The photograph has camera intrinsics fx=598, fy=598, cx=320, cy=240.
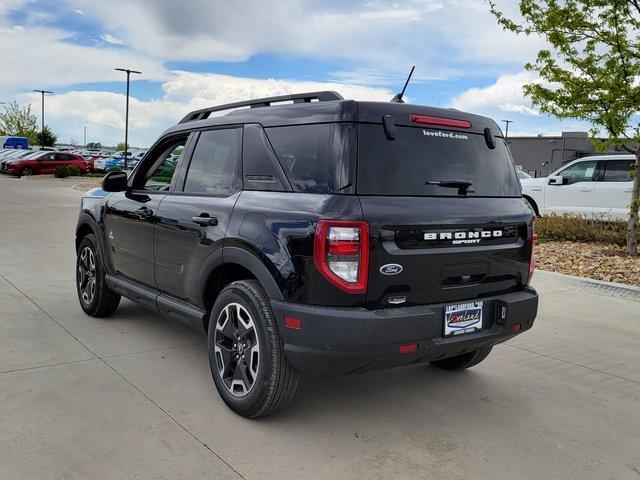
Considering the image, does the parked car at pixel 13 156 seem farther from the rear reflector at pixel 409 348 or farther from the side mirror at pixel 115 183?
the rear reflector at pixel 409 348

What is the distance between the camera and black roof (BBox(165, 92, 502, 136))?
10.7ft

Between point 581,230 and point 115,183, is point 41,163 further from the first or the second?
point 115,183

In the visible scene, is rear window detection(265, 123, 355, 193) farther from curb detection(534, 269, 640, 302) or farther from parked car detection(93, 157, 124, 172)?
parked car detection(93, 157, 124, 172)

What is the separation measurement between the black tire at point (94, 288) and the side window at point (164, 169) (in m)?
0.99

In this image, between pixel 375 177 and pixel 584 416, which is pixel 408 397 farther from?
pixel 375 177

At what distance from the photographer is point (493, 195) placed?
375 centimetres

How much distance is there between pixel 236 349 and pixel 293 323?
650 mm

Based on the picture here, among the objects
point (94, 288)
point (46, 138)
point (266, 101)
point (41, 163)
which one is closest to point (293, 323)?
point (266, 101)

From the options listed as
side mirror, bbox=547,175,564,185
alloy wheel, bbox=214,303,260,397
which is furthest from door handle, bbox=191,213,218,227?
side mirror, bbox=547,175,564,185

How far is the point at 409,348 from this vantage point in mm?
3164

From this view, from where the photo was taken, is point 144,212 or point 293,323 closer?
point 293,323

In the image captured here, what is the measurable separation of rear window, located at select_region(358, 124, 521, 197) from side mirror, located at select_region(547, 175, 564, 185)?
9361mm

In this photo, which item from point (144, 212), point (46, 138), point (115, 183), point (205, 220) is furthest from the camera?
point (46, 138)

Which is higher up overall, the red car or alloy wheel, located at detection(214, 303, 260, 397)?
the red car
